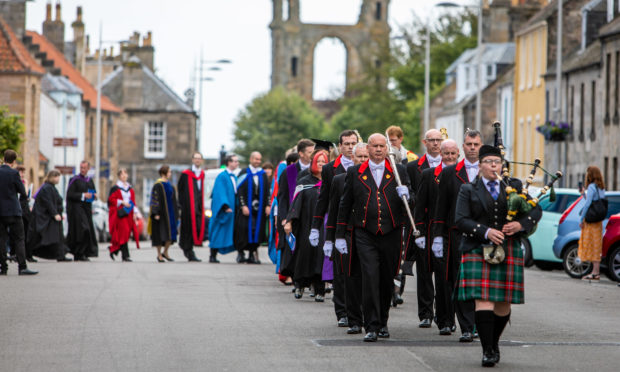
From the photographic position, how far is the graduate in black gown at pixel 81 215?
2741cm

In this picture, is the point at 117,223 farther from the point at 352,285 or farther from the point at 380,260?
the point at 380,260

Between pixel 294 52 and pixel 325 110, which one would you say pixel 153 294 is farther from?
pixel 325 110

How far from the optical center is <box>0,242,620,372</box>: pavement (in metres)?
10.9

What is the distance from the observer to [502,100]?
66.9 m

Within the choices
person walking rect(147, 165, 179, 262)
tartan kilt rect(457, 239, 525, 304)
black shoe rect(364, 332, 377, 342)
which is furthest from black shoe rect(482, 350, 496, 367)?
person walking rect(147, 165, 179, 262)

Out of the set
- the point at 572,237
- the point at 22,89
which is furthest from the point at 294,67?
the point at 572,237

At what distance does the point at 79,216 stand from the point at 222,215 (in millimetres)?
2847

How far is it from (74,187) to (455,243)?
15603 millimetres

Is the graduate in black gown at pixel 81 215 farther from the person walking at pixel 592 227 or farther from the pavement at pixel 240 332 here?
the person walking at pixel 592 227

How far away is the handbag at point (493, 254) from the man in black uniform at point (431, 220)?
2.06 m

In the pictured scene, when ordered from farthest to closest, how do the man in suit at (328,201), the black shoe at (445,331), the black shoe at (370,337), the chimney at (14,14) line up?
1. the chimney at (14,14)
2. the man in suit at (328,201)
3. the black shoe at (445,331)
4. the black shoe at (370,337)

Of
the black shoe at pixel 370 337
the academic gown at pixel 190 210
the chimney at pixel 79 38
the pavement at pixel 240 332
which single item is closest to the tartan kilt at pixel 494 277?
the pavement at pixel 240 332

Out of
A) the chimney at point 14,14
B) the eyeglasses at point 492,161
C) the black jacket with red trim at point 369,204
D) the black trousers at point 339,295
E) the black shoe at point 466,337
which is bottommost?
the black shoe at point 466,337

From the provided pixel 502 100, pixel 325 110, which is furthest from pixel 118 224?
pixel 325 110
